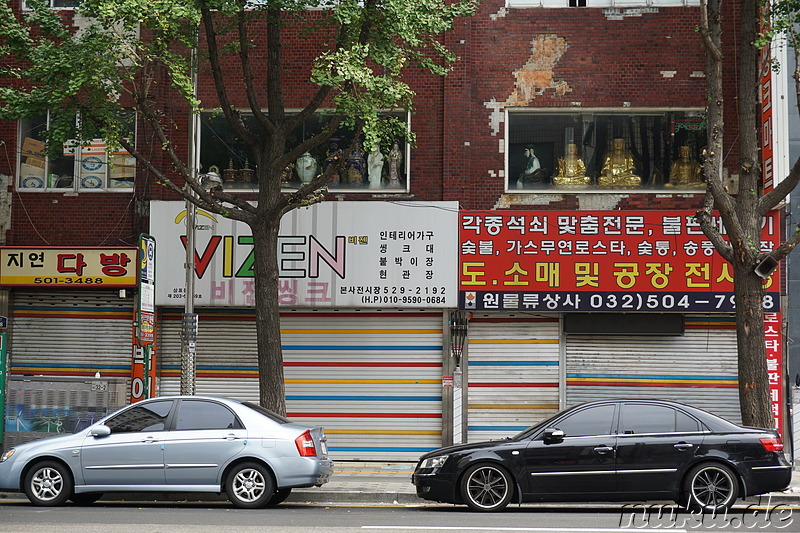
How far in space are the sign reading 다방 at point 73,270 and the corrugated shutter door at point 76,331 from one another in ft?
1.55

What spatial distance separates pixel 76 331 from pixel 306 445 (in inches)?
336

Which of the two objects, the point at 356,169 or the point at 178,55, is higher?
the point at 178,55

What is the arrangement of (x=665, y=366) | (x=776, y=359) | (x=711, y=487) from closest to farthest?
1. (x=711, y=487)
2. (x=776, y=359)
3. (x=665, y=366)

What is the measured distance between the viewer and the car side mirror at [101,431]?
488 inches

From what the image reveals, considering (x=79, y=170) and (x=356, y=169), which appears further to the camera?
(x=79, y=170)

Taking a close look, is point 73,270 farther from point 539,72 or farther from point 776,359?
point 776,359

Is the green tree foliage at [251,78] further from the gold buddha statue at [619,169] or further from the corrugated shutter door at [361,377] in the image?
the gold buddha statue at [619,169]

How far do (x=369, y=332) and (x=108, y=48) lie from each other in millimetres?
7333

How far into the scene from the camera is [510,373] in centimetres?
1844

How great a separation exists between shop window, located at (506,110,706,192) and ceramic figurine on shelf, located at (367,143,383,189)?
256cm

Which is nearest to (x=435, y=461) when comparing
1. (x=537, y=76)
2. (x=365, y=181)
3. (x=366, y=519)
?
(x=366, y=519)

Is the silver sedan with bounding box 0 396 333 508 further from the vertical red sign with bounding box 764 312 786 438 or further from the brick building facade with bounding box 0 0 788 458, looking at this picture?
the vertical red sign with bounding box 764 312 786 438

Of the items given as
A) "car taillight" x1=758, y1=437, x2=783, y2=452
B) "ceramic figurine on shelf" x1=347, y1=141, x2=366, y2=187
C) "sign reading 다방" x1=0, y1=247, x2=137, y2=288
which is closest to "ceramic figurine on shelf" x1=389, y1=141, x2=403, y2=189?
"ceramic figurine on shelf" x1=347, y1=141, x2=366, y2=187

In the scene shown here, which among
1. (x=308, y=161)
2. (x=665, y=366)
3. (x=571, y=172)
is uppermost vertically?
(x=308, y=161)
